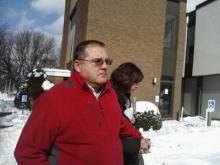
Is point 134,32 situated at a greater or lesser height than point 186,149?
greater

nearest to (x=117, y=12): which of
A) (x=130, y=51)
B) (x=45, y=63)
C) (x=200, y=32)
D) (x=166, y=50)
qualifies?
(x=130, y=51)

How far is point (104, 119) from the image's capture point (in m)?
2.92

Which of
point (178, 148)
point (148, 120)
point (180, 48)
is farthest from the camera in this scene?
point (180, 48)

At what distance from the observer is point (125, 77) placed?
393cm

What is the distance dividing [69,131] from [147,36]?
2127 centimetres

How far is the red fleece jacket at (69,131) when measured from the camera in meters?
2.68

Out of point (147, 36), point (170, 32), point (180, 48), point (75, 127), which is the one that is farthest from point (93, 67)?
point (170, 32)

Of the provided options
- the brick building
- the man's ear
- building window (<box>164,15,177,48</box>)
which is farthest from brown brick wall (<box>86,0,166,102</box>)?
the man's ear

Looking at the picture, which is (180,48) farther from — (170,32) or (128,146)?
(128,146)

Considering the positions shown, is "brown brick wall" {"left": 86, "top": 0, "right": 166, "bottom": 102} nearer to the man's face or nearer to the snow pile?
the snow pile

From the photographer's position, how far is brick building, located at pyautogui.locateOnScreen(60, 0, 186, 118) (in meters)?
22.4

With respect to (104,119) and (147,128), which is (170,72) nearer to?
(147,128)

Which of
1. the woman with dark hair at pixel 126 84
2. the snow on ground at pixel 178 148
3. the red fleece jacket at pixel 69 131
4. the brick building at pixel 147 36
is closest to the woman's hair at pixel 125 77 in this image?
the woman with dark hair at pixel 126 84

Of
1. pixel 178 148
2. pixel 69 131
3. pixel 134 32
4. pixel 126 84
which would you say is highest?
pixel 134 32
